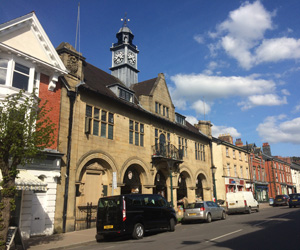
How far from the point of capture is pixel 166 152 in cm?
2614

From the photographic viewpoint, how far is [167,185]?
26.7 metres

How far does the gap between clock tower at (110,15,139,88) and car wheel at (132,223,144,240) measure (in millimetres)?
20004

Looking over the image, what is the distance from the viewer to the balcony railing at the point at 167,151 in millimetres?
24797

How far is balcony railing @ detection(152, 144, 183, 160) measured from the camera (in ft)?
81.4

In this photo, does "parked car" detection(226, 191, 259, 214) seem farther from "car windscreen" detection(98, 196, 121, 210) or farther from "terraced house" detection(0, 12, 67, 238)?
"terraced house" detection(0, 12, 67, 238)

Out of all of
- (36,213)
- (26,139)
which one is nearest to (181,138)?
(36,213)

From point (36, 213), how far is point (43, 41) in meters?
10.1

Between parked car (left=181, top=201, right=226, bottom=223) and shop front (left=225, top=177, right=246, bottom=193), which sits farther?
shop front (left=225, top=177, right=246, bottom=193)

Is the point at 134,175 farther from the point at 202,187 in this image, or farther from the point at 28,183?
the point at 202,187

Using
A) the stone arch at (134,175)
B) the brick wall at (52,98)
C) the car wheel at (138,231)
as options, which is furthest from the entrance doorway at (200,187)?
the brick wall at (52,98)

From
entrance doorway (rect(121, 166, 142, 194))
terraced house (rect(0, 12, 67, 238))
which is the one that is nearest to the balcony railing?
entrance doorway (rect(121, 166, 142, 194))

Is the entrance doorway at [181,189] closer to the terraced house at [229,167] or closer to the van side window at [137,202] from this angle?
the terraced house at [229,167]

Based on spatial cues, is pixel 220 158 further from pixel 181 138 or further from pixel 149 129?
pixel 149 129

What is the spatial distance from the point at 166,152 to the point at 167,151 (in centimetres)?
30
